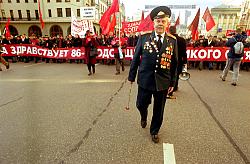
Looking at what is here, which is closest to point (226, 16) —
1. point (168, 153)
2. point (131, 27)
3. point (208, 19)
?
point (208, 19)

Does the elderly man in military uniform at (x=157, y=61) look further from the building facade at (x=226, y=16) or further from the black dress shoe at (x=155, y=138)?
the building facade at (x=226, y=16)

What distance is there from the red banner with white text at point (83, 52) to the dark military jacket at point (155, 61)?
336 inches

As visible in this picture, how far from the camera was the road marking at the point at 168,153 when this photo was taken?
265 cm

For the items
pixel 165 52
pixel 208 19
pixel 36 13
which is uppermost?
pixel 36 13

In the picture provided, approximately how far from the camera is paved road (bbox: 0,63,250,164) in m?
2.78

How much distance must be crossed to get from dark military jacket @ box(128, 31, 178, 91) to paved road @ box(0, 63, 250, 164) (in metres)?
0.98

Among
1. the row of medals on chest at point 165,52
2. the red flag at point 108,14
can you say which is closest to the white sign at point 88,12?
the red flag at point 108,14

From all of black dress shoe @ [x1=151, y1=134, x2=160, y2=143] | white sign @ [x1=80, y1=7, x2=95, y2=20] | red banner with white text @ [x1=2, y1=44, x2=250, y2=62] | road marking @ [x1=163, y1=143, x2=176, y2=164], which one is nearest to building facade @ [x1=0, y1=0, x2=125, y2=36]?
white sign @ [x1=80, y1=7, x2=95, y2=20]

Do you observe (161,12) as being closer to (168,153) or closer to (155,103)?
(155,103)

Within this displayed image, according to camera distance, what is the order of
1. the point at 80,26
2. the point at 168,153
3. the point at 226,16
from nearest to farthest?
the point at 168,153 < the point at 80,26 < the point at 226,16

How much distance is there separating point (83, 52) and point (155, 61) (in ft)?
33.1

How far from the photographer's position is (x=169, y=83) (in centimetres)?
298

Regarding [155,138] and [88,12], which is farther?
[88,12]

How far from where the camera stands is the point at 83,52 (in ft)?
40.4
